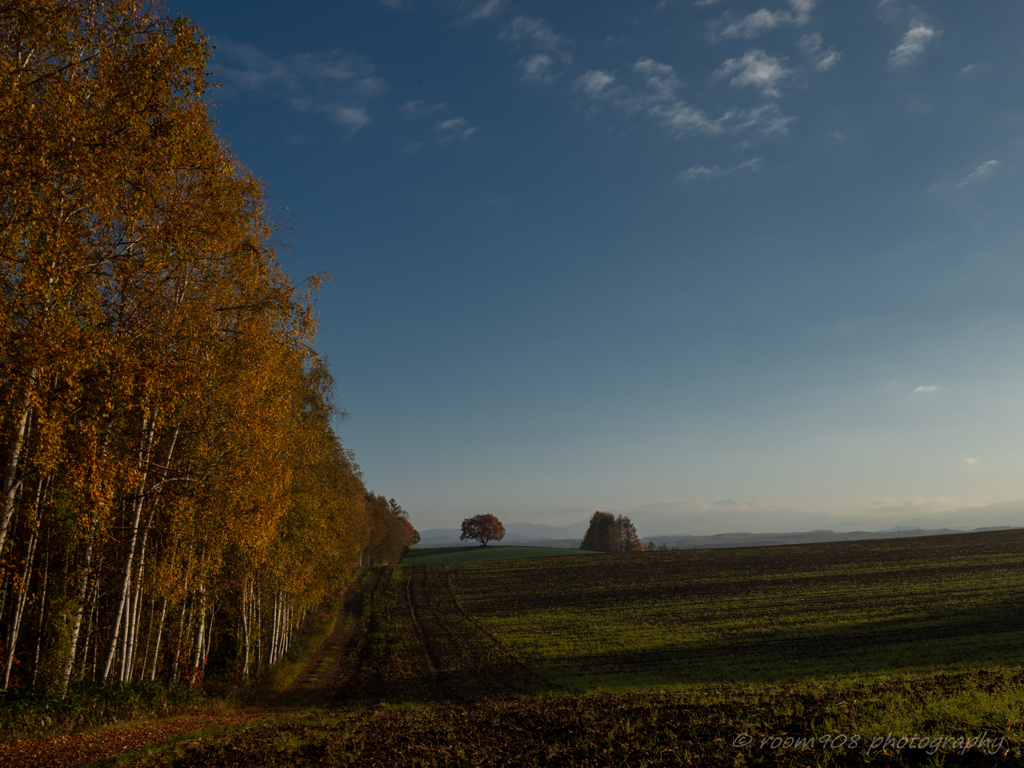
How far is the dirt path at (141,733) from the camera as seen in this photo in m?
9.44

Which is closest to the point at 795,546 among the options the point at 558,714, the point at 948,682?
the point at 948,682

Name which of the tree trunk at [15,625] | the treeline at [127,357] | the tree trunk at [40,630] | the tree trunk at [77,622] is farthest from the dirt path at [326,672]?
the tree trunk at [15,625]

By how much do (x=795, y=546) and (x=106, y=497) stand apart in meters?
90.3

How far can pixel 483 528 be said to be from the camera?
146m

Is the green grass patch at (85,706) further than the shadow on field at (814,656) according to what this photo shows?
No

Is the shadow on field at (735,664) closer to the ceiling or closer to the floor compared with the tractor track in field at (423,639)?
closer to the ceiling

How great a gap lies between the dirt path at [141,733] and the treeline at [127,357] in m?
2.15

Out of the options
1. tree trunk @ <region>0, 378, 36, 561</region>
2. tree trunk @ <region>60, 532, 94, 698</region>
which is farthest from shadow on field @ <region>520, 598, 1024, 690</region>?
tree trunk @ <region>0, 378, 36, 561</region>

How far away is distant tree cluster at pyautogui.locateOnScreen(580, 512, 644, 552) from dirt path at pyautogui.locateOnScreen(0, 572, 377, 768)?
120096 mm

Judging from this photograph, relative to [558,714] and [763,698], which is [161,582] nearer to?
[558,714]

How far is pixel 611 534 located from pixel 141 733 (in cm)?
13528

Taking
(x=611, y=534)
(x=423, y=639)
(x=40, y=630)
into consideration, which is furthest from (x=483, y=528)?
(x=40, y=630)

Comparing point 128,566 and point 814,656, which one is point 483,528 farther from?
point 128,566

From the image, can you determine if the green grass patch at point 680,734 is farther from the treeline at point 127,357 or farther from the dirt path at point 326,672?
the dirt path at point 326,672
